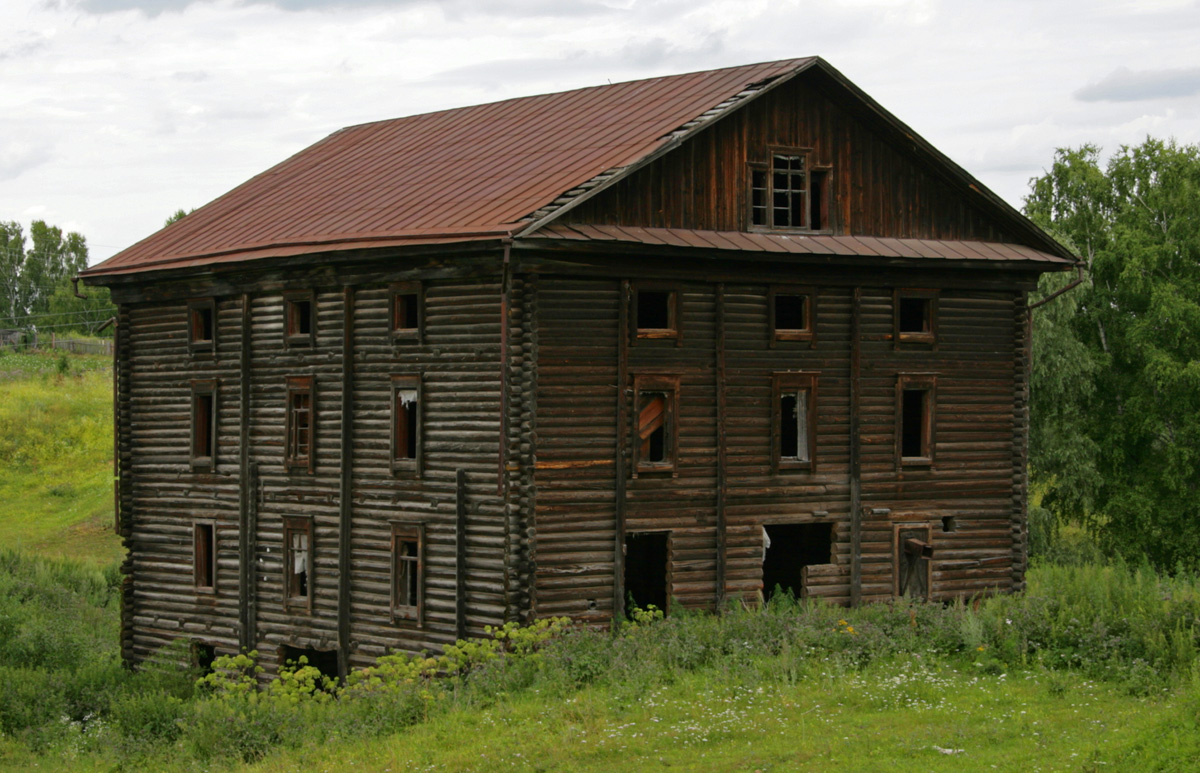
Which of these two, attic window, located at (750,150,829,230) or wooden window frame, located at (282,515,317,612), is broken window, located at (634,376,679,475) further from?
wooden window frame, located at (282,515,317,612)

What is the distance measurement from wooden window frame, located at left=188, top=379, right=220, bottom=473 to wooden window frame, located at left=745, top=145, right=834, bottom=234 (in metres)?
11.7

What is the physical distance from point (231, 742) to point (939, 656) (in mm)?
9894

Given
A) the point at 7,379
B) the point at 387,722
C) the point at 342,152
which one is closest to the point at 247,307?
the point at 342,152

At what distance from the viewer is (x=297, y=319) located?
102ft

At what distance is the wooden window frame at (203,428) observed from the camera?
32688 millimetres

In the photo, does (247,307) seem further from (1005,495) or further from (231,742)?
(1005,495)

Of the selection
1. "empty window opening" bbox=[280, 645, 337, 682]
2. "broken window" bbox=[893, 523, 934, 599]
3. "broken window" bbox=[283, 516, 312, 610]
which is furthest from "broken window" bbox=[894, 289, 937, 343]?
"empty window opening" bbox=[280, 645, 337, 682]

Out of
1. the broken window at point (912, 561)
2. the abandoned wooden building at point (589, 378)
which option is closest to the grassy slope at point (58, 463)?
the abandoned wooden building at point (589, 378)

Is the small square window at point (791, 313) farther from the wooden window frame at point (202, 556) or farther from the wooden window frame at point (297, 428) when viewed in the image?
the wooden window frame at point (202, 556)

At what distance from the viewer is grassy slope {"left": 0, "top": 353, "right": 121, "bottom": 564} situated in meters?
52.8

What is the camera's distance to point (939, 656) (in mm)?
22250

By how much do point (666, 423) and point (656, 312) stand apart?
7.69 ft

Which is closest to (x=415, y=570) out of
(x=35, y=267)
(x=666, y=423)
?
(x=666, y=423)

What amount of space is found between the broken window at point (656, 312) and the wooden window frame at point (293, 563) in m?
7.41
